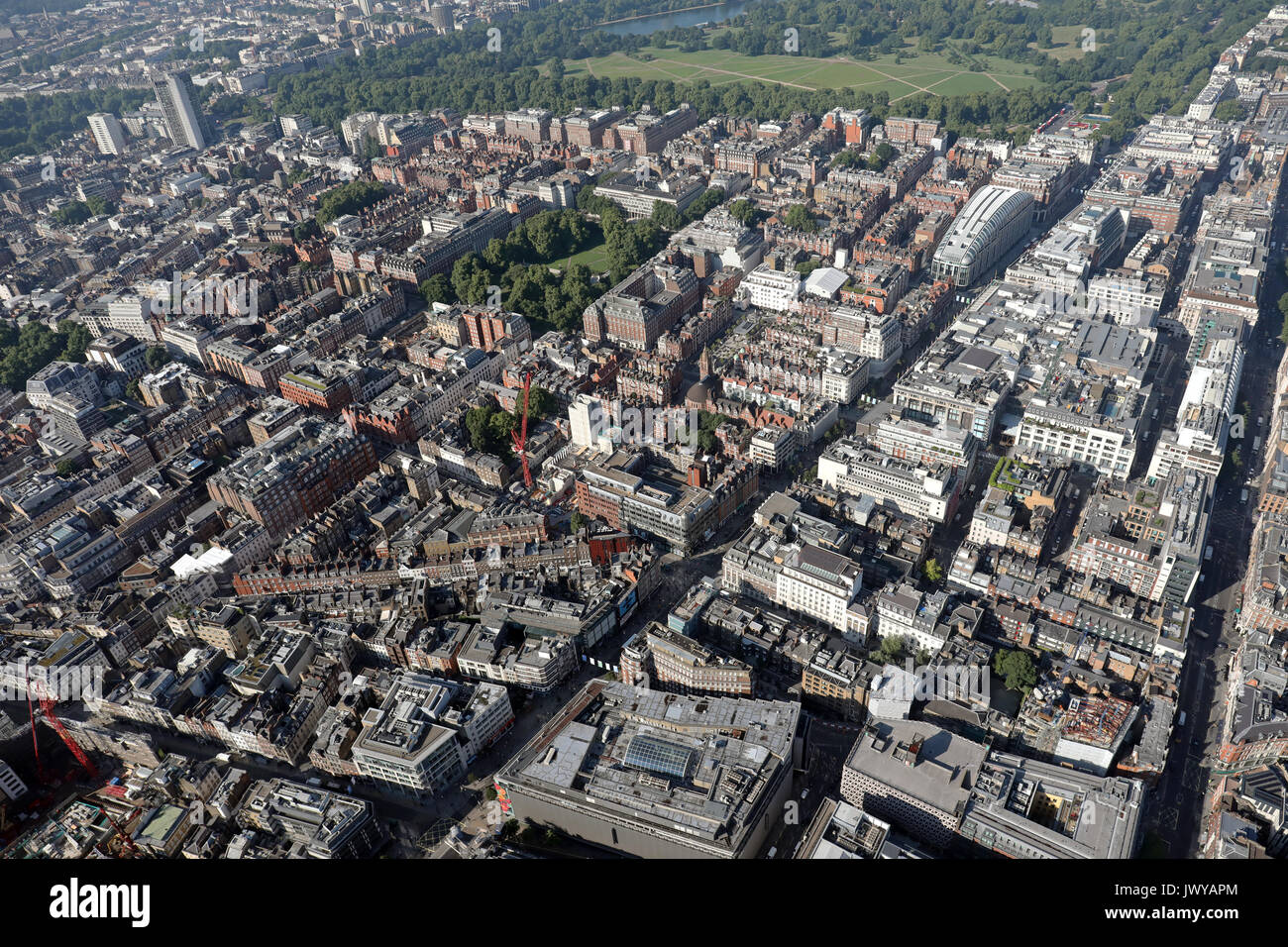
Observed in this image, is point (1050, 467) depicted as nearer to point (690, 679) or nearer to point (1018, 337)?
point (1018, 337)

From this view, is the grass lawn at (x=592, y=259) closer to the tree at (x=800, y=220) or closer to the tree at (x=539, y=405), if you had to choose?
the tree at (x=800, y=220)

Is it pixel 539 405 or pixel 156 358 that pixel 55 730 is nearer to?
pixel 539 405

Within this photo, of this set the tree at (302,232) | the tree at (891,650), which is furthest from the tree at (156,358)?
the tree at (891,650)

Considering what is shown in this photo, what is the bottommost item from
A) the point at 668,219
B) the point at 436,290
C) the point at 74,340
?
the point at 436,290

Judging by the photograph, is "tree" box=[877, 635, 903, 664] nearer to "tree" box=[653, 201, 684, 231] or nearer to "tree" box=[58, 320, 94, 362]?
"tree" box=[653, 201, 684, 231]

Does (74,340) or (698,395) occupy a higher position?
(74,340)

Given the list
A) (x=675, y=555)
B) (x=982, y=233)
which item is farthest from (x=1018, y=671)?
(x=982, y=233)
